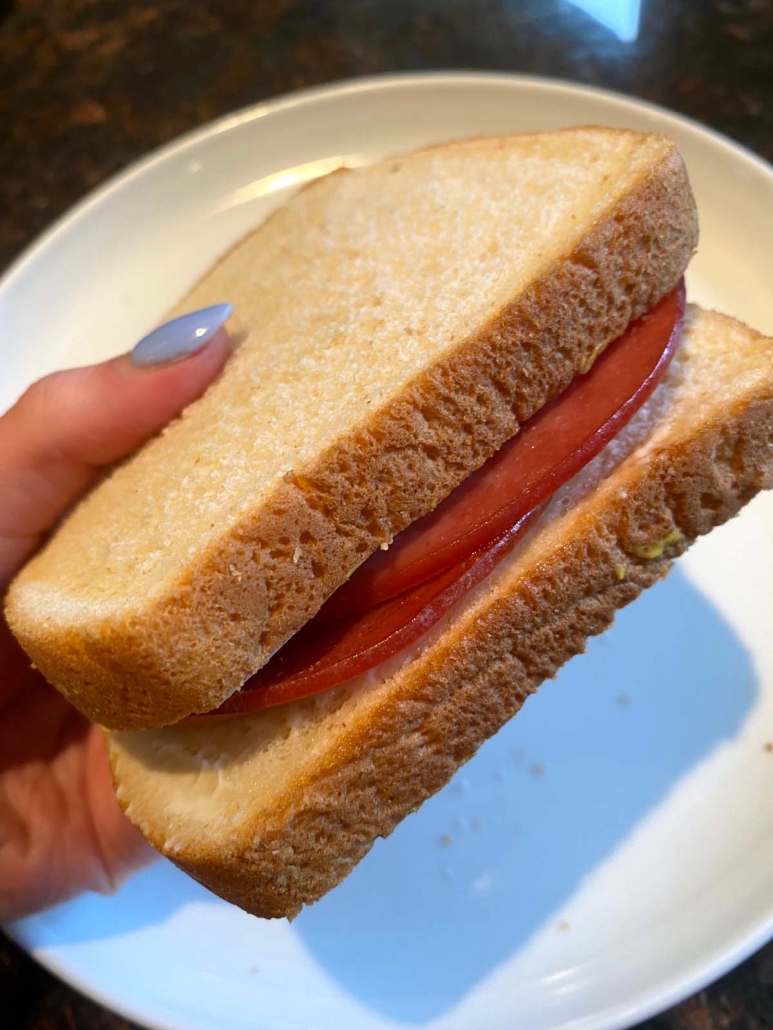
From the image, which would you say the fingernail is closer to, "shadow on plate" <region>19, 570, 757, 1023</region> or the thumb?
the thumb

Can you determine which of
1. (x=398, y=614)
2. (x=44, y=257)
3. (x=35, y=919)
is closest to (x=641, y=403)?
(x=398, y=614)

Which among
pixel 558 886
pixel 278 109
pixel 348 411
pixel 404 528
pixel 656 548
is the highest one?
pixel 278 109

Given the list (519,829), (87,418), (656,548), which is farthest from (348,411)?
(519,829)

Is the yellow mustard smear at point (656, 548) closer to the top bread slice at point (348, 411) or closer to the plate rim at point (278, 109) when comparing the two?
the top bread slice at point (348, 411)

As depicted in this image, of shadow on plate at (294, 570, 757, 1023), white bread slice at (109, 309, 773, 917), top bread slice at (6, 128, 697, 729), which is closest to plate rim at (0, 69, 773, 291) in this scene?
top bread slice at (6, 128, 697, 729)

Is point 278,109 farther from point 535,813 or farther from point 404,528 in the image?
point 535,813

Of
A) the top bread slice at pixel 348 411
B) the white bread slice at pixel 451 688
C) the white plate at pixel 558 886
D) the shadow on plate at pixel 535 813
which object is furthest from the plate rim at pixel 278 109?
the shadow on plate at pixel 535 813
